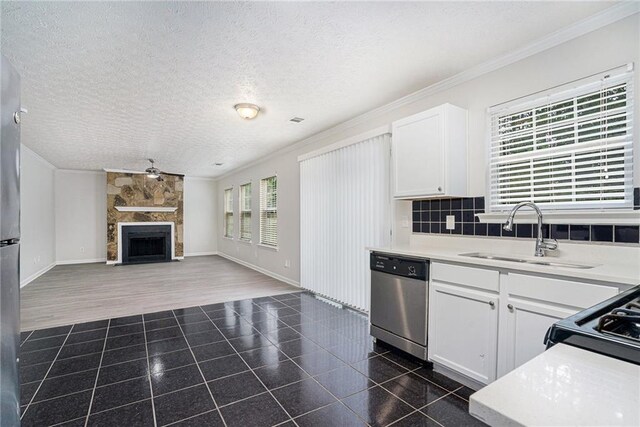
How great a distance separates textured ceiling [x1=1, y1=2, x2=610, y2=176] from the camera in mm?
1970

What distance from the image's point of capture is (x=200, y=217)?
32.7ft

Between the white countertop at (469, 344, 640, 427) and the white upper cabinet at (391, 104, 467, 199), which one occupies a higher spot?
the white upper cabinet at (391, 104, 467, 199)

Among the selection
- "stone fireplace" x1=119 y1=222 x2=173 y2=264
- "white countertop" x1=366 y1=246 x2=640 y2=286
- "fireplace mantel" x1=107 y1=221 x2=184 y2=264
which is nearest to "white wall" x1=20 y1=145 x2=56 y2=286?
"fireplace mantel" x1=107 y1=221 x2=184 y2=264

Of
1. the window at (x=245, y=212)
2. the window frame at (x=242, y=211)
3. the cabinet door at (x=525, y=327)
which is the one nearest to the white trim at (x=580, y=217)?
the cabinet door at (x=525, y=327)

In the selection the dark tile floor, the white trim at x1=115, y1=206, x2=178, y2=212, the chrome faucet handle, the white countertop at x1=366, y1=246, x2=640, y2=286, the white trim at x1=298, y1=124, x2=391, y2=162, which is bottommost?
the dark tile floor

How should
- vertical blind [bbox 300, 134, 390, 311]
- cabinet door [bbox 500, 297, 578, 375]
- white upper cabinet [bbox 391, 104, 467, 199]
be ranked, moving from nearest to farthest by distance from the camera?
cabinet door [bbox 500, 297, 578, 375]
white upper cabinet [bbox 391, 104, 467, 199]
vertical blind [bbox 300, 134, 390, 311]

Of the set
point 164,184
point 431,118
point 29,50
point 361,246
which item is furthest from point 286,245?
point 164,184

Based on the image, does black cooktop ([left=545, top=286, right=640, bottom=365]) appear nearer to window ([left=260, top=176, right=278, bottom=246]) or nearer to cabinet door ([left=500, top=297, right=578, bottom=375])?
cabinet door ([left=500, top=297, right=578, bottom=375])

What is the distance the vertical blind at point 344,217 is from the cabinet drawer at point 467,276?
3.89 ft

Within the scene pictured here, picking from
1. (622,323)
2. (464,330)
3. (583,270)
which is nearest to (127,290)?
(464,330)

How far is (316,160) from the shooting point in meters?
4.84

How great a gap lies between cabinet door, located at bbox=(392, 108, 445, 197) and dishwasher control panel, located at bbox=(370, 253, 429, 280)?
2.07 ft

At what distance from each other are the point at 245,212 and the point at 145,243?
3.08 m

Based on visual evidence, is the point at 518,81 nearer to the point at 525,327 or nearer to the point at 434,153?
the point at 434,153
